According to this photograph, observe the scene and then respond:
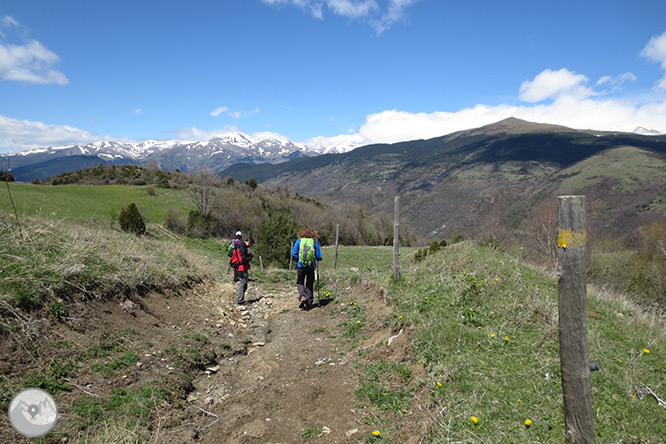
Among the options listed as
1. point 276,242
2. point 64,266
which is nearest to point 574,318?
point 64,266

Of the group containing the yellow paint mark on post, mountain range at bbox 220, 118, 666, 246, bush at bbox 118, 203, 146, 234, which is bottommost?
mountain range at bbox 220, 118, 666, 246

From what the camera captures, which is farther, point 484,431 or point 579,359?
point 484,431

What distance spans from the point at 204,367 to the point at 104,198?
138ft

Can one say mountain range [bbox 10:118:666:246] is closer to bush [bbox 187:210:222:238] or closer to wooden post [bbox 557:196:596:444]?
wooden post [bbox 557:196:596:444]

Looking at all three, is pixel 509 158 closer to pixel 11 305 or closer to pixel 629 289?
pixel 629 289

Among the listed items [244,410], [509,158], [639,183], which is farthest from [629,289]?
[509,158]

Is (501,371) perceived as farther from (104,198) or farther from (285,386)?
(104,198)

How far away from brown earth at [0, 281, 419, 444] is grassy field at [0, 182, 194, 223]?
24974 millimetres

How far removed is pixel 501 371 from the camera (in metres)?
4.25

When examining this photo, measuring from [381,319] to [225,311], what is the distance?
4.77 meters

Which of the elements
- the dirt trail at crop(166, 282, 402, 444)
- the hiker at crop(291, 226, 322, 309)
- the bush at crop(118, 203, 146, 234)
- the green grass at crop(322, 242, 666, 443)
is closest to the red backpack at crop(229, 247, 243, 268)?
the dirt trail at crop(166, 282, 402, 444)

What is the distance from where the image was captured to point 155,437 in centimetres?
376

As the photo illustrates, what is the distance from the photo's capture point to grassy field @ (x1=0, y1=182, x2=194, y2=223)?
93.9 ft
